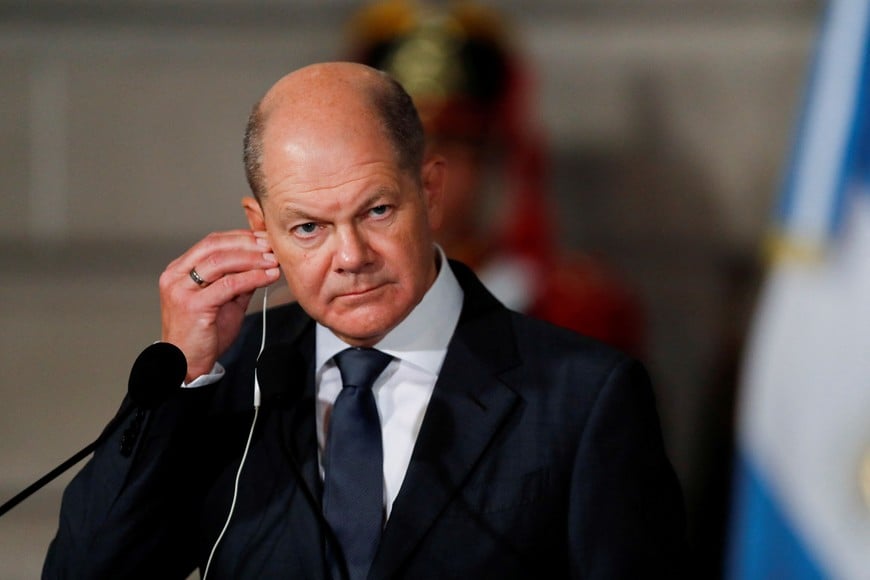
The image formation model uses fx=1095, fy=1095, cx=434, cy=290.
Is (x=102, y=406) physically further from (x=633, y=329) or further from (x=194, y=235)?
(x=633, y=329)

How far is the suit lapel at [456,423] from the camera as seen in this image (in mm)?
837

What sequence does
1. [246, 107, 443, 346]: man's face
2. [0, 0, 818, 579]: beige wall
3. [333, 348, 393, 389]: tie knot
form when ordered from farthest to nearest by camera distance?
[0, 0, 818, 579]: beige wall < [333, 348, 393, 389]: tie knot < [246, 107, 443, 346]: man's face

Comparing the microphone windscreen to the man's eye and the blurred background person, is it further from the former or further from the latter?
the blurred background person

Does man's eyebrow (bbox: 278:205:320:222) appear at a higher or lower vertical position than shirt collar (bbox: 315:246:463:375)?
higher

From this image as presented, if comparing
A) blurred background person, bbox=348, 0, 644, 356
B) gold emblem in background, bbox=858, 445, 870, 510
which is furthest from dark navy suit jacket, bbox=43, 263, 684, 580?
blurred background person, bbox=348, 0, 644, 356

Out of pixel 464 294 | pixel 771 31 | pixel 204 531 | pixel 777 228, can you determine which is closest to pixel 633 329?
pixel 777 228

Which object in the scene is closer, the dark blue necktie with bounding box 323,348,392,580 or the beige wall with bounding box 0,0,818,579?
the dark blue necktie with bounding box 323,348,392,580

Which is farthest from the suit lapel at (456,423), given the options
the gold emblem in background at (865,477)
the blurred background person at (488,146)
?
the blurred background person at (488,146)

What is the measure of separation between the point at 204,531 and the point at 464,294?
30 centimetres

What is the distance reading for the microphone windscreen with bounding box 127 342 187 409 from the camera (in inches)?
31.5

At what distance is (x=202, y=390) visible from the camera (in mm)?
881

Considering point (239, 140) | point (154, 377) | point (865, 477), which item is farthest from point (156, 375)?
point (239, 140)

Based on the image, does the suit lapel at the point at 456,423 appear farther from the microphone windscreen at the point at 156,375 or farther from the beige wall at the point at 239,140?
the beige wall at the point at 239,140

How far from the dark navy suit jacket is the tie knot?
1.4 inches
